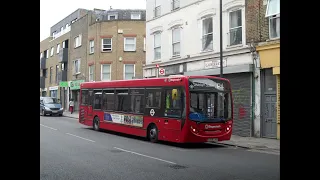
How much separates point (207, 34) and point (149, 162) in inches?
472

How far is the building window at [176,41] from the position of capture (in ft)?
75.0

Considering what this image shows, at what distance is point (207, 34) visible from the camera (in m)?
20.5

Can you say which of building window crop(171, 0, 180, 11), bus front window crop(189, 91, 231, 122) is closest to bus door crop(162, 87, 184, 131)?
bus front window crop(189, 91, 231, 122)

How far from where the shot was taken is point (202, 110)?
13.7 meters

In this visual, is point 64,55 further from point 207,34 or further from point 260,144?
point 260,144

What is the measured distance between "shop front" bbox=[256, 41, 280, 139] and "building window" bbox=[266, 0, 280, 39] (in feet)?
1.73

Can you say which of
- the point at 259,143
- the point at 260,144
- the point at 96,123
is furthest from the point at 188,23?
the point at 260,144

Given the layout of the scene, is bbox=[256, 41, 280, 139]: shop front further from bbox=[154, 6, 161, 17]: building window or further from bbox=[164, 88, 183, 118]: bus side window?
bbox=[154, 6, 161, 17]: building window

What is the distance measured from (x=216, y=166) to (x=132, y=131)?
7438mm

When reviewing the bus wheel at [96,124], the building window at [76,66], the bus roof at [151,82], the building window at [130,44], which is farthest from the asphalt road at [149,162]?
the building window at [76,66]

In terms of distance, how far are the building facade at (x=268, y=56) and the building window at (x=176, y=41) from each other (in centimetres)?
624

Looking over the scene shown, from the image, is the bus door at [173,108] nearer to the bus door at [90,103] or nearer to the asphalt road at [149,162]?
the asphalt road at [149,162]

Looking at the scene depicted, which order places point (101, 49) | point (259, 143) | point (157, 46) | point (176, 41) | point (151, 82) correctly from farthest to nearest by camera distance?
1. point (101, 49)
2. point (157, 46)
3. point (176, 41)
4. point (151, 82)
5. point (259, 143)
